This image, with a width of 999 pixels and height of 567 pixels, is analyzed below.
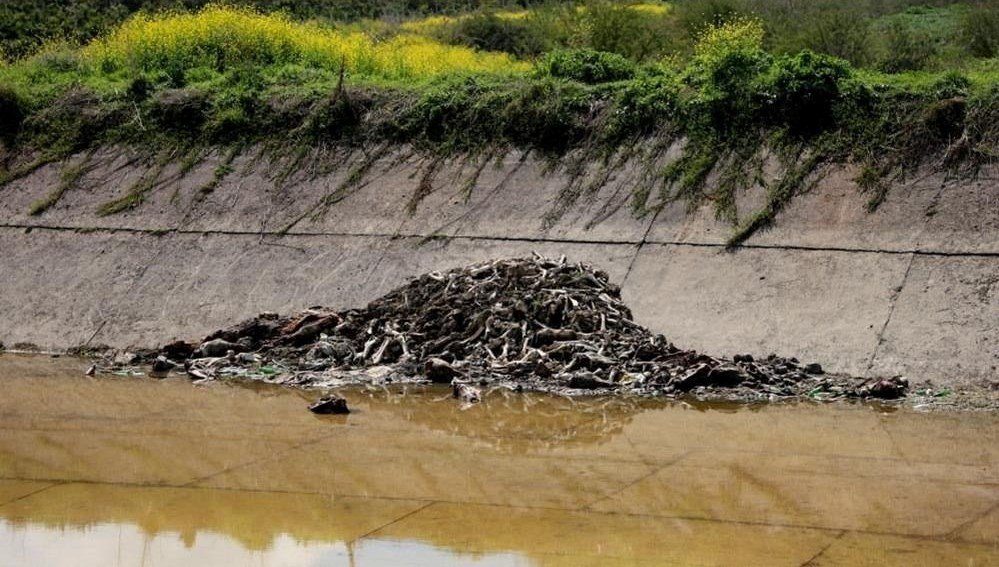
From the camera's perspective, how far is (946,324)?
45.2 ft

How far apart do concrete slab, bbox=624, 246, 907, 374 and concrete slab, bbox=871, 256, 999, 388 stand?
0.68 feet

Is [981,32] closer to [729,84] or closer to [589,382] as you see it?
[729,84]

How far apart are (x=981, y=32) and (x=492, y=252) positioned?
1256cm

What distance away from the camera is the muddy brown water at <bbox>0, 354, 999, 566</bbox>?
848 centimetres

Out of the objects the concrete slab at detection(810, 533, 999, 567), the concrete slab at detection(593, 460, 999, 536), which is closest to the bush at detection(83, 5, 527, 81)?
the concrete slab at detection(593, 460, 999, 536)

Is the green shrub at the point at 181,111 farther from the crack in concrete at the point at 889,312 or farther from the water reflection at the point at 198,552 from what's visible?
the water reflection at the point at 198,552

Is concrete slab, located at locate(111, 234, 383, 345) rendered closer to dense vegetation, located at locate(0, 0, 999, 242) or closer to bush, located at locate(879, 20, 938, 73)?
dense vegetation, located at locate(0, 0, 999, 242)

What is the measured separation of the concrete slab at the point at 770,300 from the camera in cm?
1421

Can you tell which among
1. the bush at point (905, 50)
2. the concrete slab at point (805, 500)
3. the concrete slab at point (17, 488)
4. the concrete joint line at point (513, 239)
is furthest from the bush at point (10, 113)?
the concrete slab at point (805, 500)

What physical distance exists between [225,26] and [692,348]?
13.6 m

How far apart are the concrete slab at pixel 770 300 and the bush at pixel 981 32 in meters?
10.8

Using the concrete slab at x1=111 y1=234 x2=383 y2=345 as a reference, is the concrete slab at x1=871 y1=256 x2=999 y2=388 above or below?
above

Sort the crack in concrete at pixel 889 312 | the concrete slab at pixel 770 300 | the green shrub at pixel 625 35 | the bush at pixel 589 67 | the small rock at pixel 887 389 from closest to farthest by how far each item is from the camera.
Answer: the small rock at pixel 887 389 < the crack in concrete at pixel 889 312 < the concrete slab at pixel 770 300 < the bush at pixel 589 67 < the green shrub at pixel 625 35

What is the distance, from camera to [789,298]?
1494 cm
